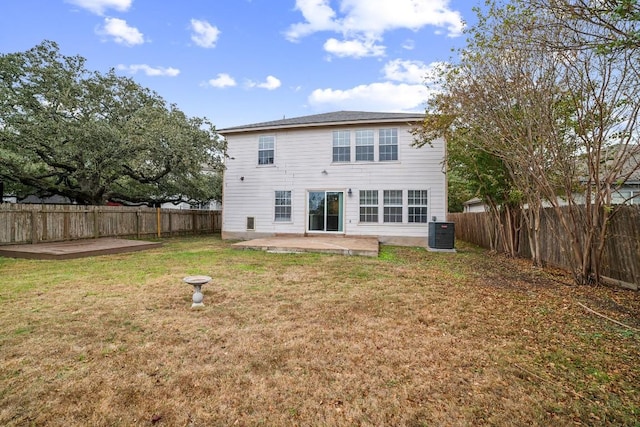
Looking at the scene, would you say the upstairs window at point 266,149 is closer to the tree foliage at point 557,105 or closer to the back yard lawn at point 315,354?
the tree foliage at point 557,105

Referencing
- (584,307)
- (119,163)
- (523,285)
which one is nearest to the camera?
(584,307)

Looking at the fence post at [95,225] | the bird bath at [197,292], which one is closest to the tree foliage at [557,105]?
the bird bath at [197,292]

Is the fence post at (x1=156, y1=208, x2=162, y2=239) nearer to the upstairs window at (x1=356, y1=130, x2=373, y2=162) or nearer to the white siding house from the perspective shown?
the white siding house

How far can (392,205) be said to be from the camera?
1239 cm

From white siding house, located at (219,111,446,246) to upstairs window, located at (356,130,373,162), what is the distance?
0.04 metres

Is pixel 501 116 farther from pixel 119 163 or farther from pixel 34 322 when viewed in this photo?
pixel 119 163

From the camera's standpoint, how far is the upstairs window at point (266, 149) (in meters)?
13.6

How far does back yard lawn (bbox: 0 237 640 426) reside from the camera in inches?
84.0

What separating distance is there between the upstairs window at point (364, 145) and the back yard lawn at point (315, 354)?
7962 mm

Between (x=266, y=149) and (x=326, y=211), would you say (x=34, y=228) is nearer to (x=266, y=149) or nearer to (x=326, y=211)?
(x=266, y=149)

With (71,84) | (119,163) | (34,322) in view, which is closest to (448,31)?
(34,322)

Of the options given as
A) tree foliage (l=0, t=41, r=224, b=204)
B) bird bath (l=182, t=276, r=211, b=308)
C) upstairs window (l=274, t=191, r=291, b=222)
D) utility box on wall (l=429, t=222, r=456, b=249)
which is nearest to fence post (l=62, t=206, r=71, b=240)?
tree foliage (l=0, t=41, r=224, b=204)

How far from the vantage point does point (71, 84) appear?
11906 millimetres

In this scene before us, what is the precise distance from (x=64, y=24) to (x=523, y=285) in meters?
15.7
